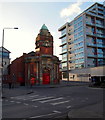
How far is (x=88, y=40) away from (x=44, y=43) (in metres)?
33.0

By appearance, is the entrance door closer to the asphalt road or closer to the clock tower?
the clock tower

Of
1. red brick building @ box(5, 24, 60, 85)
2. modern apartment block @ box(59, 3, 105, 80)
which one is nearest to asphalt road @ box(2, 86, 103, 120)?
red brick building @ box(5, 24, 60, 85)

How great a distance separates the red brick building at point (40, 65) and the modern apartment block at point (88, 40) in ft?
79.7

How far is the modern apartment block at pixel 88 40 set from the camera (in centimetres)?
7294

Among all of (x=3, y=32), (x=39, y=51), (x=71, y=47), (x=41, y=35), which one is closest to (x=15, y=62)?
(x=39, y=51)

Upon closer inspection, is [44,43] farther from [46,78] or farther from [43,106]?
[43,106]

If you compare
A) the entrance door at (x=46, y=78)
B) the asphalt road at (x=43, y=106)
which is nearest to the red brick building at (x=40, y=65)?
the entrance door at (x=46, y=78)

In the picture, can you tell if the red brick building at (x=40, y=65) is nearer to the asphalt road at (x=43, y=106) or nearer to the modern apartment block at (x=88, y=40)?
the modern apartment block at (x=88, y=40)

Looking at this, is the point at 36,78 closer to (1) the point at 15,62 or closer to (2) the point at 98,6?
(1) the point at 15,62

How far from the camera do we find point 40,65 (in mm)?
45438

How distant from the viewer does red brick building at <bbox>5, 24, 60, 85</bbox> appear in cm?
4541

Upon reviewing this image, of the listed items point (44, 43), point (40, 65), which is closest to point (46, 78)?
point (40, 65)

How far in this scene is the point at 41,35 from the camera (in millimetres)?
48469

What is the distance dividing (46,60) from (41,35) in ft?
28.8
